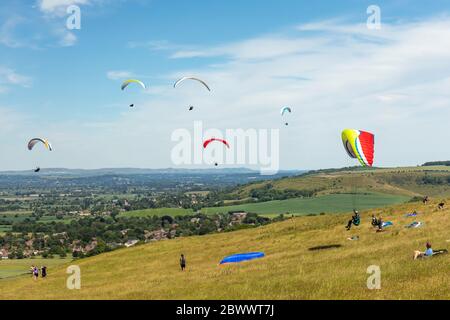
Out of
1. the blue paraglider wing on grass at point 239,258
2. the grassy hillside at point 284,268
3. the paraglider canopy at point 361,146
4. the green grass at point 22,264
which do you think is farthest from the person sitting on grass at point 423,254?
the green grass at point 22,264

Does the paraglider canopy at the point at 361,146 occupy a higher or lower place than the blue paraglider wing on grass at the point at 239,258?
higher

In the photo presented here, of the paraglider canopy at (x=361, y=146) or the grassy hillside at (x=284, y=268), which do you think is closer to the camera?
the grassy hillside at (x=284, y=268)

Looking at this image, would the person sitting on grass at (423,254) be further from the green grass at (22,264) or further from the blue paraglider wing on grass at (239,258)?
the green grass at (22,264)

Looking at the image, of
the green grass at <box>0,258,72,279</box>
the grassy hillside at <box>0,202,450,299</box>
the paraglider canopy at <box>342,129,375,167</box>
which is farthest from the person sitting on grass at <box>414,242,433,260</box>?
the green grass at <box>0,258,72,279</box>

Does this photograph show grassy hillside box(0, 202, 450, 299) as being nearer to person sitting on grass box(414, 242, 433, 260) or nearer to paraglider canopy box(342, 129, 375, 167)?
person sitting on grass box(414, 242, 433, 260)

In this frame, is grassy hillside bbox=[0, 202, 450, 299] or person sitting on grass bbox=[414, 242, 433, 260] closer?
grassy hillside bbox=[0, 202, 450, 299]
